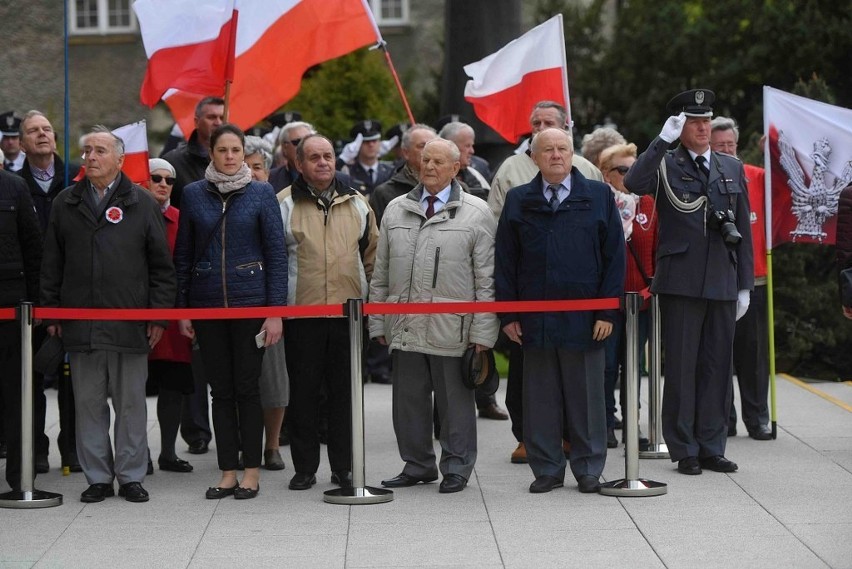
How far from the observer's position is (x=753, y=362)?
1045 cm

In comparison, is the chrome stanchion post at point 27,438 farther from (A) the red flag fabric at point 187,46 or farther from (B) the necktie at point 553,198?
(B) the necktie at point 553,198

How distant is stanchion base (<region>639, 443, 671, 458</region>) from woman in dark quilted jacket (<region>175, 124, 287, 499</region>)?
104 inches

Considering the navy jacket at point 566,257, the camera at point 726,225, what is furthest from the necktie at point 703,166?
the navy jacket at point 566,257

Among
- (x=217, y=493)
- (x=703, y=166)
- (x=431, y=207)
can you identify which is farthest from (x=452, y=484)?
(x=703, y=166)

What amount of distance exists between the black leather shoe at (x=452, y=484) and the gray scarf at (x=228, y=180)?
6.82 feet

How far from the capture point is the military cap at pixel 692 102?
8750 millimetres

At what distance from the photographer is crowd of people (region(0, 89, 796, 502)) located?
8.29m

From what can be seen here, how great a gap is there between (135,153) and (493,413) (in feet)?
11.7

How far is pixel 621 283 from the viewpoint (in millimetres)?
8344

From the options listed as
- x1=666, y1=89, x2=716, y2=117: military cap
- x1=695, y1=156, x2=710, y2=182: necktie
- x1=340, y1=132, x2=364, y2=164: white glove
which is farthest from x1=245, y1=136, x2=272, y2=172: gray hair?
A: x1=340, y1=132, x2=364, y2=164: white glove

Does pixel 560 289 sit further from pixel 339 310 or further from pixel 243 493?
pixel 243 493

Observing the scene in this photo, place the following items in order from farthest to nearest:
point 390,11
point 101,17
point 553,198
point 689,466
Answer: point 101,17, point 390,11, point 689,466, point 553,198

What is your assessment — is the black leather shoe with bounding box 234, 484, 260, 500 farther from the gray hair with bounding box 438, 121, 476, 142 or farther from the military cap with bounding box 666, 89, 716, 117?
the military cap with bounding box 666, 89, 716, 117

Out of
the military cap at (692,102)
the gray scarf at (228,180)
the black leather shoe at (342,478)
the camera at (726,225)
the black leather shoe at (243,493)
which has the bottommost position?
the black leather shoe at (243,493)
